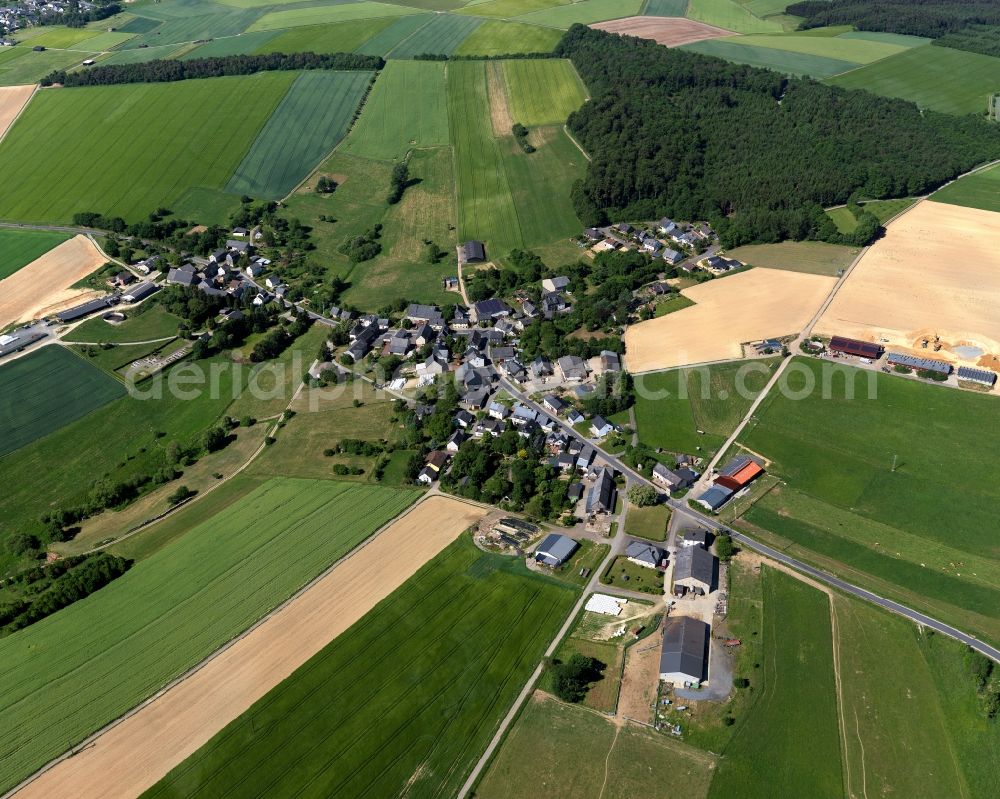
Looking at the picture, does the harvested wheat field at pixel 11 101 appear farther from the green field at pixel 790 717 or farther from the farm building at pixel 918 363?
the green field at pixel 790 717

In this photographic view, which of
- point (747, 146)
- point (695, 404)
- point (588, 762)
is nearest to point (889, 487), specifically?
point (695, 404)

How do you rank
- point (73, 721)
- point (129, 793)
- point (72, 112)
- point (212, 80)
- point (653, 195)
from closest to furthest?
point (129, 793) → point (73, 721) → point (653, 195) → point (72, 112) → point (212, 80)

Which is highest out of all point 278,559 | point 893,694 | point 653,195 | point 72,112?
point 72,112

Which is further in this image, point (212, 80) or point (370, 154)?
point (212, 80)

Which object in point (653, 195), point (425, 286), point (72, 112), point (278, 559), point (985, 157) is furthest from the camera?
point (72, 112)

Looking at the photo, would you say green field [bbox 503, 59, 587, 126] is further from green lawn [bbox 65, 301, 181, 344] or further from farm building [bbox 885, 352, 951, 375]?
farm building [bbox 885, 352, 951, 375]

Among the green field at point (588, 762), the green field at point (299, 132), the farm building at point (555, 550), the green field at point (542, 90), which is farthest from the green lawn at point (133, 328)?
the green field at point (542, 90)

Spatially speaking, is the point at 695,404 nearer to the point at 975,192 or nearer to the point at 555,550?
the point at 555,550

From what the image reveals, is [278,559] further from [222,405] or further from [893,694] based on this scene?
[893,694]

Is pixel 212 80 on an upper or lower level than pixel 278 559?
upper

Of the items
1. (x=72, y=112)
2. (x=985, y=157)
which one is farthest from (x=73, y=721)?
(x=985, y=157)
